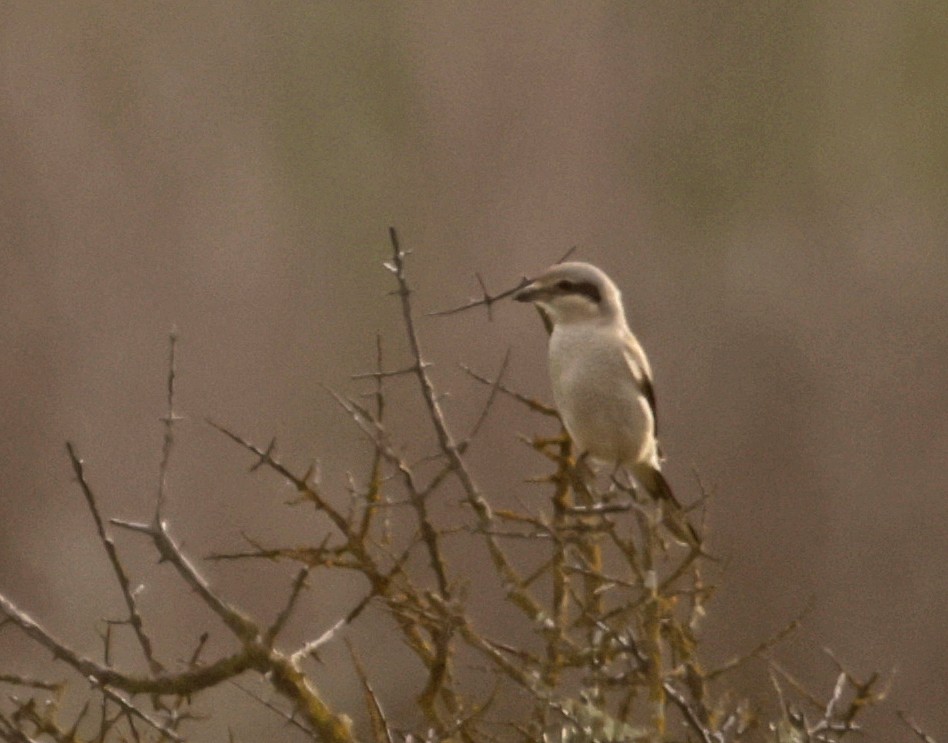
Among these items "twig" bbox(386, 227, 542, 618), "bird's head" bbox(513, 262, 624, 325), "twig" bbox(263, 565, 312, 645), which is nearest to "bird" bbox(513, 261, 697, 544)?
"bird's head" bbox(513, 262, 624, 325)

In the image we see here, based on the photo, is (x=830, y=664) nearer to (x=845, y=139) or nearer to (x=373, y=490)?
(x=845, y=139)

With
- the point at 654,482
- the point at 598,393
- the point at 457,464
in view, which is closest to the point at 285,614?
the point at 457,464

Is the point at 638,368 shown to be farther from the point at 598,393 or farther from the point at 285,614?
the point at 285,614

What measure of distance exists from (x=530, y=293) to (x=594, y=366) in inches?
4.3

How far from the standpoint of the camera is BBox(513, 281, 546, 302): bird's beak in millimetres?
1526

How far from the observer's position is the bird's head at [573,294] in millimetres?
1515

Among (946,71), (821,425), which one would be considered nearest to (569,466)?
(821,425)

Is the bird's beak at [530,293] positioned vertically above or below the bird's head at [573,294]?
below

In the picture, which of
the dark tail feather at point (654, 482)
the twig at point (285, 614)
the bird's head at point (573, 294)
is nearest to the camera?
the twig at point (285, 614)

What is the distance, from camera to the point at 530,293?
1543 millimetres

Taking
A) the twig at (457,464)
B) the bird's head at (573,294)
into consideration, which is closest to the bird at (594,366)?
the bird's head at (573,294)

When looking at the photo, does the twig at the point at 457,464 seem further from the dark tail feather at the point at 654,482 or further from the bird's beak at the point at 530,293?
the dark tail feather at the point at 654,482

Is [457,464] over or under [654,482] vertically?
under

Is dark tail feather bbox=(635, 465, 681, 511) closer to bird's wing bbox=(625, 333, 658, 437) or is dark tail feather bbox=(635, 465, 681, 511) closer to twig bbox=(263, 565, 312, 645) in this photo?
bird's wing bbox=(625, 333, 658, 437)
